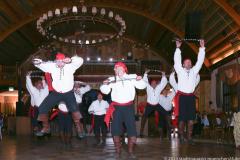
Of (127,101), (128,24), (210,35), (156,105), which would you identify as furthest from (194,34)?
(128,24)

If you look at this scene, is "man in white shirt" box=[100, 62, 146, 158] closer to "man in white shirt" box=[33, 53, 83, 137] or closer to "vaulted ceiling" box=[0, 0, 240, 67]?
"man in white shirt" box=[33, 53, 83, 137]

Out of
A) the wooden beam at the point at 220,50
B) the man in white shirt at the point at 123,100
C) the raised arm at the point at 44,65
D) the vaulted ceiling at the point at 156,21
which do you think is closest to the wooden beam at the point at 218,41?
the vaulted ceiling at the point at 156,21

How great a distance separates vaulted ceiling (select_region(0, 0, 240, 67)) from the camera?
66.0 feet

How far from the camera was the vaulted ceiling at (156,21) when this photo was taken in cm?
2012

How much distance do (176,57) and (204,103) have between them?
1712cm

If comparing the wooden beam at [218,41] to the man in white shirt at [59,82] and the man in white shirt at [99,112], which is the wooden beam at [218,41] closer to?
the man in white shirt at [99,112]

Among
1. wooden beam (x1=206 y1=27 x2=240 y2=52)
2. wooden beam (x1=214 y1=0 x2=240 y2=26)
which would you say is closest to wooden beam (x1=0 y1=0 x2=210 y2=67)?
wooden beam (x1=206 y1=27 x2=240 y2=52)

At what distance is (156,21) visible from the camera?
23734mm

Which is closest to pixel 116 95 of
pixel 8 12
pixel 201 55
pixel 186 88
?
pixel 186 88

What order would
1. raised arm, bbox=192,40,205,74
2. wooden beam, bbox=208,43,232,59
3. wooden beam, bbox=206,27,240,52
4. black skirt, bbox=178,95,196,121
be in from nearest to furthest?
raised arm, bbox=192,40,205,74
black skirt, bbox=178,95,196,121
wooden beam, bbox=206,27,240,52
wooden beam, bbox=208,43,232,59

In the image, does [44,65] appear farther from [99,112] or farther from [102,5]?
[102,5]

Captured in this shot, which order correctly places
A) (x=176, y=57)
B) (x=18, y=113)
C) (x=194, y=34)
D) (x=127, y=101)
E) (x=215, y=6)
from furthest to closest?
(x=215, y=6)
(x=18, y=113)
(x=194, y=34)
(x=176, y=57)
(x=127, y=101)

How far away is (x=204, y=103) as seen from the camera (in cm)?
2456

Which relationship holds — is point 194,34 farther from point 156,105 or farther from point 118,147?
point 118,147
